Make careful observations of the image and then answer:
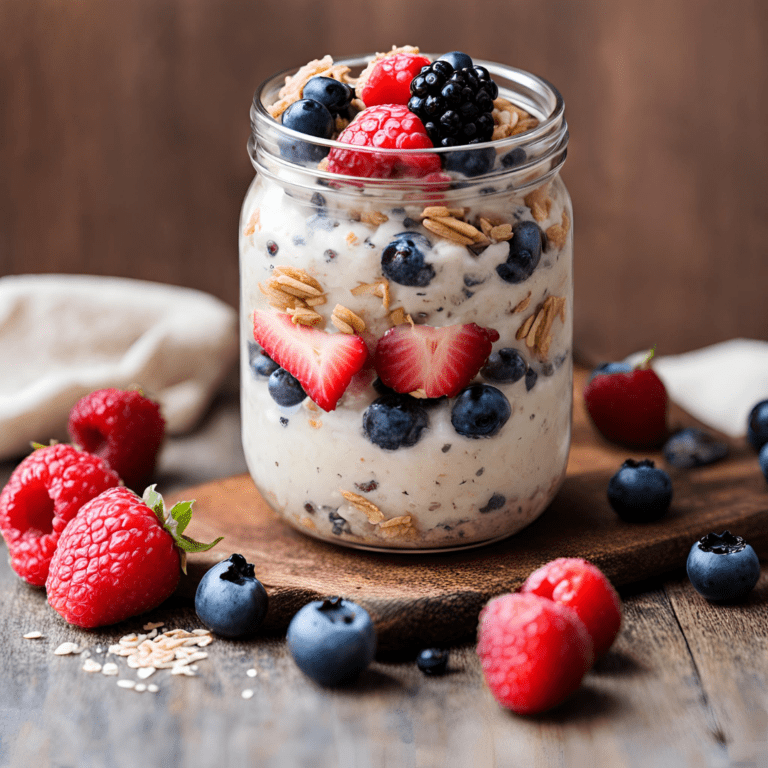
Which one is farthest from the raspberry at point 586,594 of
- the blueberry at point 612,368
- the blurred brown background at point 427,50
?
the blurred brown background at point 427,50

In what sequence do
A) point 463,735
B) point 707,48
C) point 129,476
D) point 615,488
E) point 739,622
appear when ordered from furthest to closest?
point 707,48
point 129,476
point 615,488
point 739,622
point 463,735

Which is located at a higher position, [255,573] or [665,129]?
[665,129]

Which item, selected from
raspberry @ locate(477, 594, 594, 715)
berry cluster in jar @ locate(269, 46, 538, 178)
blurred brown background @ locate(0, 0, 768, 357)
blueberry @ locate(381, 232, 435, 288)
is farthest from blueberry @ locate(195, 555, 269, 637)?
blurred brown background @ locate(0, 0, 768, 357)

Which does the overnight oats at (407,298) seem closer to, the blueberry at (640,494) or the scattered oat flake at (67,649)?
the blueberry at (640,494)

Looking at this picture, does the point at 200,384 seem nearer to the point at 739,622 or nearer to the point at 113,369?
the point at 113,369

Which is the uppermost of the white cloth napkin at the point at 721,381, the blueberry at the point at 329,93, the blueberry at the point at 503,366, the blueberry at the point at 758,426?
the blueberry at the point at 329,93

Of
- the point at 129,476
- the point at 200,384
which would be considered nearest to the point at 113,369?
the point at 200,384
